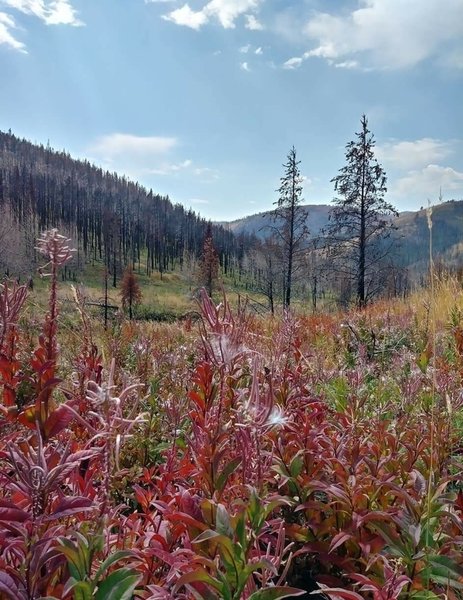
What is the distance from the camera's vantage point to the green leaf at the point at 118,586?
760mm

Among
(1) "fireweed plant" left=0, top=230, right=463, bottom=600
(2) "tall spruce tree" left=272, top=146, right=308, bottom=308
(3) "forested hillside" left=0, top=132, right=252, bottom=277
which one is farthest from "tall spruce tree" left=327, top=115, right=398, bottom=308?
(3) "forested hillside" left=0, top=132, right=252, bottom=277

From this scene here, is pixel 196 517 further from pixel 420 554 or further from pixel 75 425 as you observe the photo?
pixel 75 425

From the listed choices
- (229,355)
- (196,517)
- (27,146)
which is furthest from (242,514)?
(27,146)

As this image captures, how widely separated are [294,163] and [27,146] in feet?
414

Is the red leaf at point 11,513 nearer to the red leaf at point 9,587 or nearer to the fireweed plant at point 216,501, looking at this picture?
the fireweed plant at point 216,501

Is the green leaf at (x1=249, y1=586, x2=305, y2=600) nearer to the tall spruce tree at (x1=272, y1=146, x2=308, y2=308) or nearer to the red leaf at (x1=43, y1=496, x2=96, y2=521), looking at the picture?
the red leaf at (x1=43, y1=496, x2=96, y2=521)

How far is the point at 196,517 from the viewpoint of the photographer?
1.05 meters

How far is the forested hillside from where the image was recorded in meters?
81.9

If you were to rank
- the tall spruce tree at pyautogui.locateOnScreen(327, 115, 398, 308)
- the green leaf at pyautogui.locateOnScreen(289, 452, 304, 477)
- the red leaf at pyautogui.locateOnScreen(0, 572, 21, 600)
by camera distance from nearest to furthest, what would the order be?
the red leaf at pyautogui.locateOnScreen(0, 572, 21, 600), the green leaf at pyautogui.locateOnScreen(289, 452, 304, 477), the tall spruce tree at pyautogui.locateOnScreen(327, 115, 398, 308)

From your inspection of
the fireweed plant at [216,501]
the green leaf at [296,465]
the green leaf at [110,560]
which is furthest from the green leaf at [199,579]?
the green leaf at [296,465]

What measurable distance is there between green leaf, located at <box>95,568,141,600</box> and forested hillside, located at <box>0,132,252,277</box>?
56332 mm

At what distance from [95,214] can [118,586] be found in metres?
99.8

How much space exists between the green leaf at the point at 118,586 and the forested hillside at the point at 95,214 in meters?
56.3

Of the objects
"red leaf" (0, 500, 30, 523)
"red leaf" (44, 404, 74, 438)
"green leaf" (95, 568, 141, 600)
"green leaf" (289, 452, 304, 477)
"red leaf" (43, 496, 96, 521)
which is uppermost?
"red leaf" (44, 404, 74, 438)
